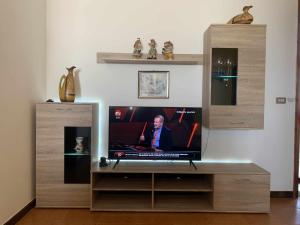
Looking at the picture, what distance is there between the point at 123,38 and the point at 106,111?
0.90 metres

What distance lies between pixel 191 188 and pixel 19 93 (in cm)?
199

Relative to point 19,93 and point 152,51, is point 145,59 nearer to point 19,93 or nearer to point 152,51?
point 152,51

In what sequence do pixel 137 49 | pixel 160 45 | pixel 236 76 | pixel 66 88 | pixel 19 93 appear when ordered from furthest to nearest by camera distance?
pixel 160 45
pixel 137 49
pixel 66 88
pixel 236 76
pixel 19 93

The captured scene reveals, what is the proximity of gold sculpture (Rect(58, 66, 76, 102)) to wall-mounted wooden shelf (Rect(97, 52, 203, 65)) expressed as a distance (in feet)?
1.43

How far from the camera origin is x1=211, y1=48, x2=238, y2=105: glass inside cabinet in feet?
10.5

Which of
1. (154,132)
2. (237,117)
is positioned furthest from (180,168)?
(237,117)

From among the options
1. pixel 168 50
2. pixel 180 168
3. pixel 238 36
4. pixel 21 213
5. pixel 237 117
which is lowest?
pixel 21 213

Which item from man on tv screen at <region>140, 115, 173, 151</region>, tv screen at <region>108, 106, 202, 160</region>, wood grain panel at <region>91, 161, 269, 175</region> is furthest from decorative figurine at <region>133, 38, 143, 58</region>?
wood grain panel at <region>91, 161, 269, 175</region>

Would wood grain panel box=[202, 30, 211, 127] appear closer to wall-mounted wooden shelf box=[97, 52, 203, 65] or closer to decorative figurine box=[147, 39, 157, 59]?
wall-mounted wooden shelf box=[97, 52, 203, 65]

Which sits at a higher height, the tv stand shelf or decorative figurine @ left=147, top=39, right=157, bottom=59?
decorative figurine @ left=147, top=39, right=157, bottom=59

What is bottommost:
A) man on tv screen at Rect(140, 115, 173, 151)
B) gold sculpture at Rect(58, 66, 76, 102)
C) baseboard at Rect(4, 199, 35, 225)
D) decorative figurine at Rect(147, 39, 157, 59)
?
baseboard at Rect(4, 199, 35, 225)

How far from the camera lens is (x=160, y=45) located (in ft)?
11.6

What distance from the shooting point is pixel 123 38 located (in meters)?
3.52

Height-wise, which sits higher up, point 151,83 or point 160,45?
point 160,45
